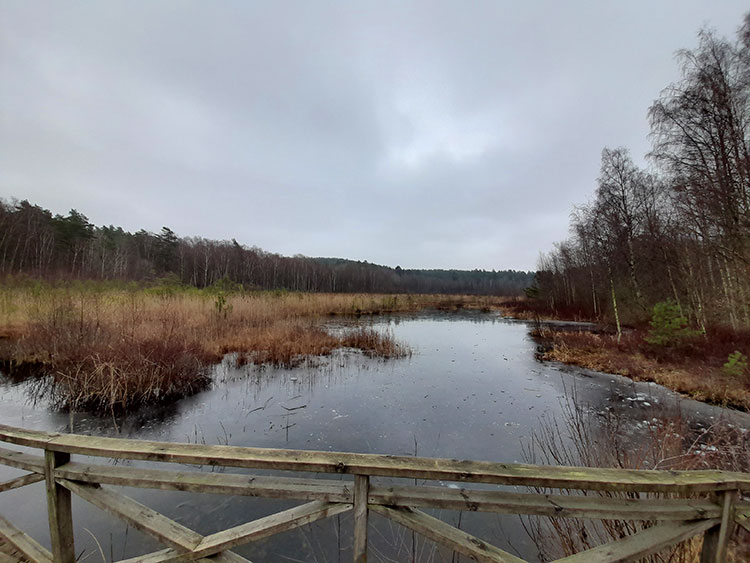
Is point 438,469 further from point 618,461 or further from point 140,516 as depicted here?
point 618,461

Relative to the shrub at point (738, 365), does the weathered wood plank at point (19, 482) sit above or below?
above

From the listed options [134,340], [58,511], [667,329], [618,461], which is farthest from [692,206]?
[134,340]

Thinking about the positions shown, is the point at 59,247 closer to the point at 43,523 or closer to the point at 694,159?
the point at 43,523

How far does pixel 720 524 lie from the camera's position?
132 centimetres

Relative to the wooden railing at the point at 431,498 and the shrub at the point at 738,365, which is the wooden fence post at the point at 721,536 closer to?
the wooden railing at the point at 431,498

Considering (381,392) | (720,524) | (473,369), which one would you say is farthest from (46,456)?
(473,369)

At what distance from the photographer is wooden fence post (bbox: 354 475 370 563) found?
1.27 meters

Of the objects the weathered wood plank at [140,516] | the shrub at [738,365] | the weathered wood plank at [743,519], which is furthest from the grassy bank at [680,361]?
the weathered wood plank at [140,516]

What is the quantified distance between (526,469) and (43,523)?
4.43 meters

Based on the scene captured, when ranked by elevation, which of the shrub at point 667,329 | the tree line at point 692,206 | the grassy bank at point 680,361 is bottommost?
the grassy bank at point 680,361

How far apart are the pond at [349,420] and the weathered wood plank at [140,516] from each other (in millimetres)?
1439

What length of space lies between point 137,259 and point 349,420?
4667cm

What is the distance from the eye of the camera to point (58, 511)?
5.19 ft

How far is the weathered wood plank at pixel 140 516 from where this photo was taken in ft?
4.41
